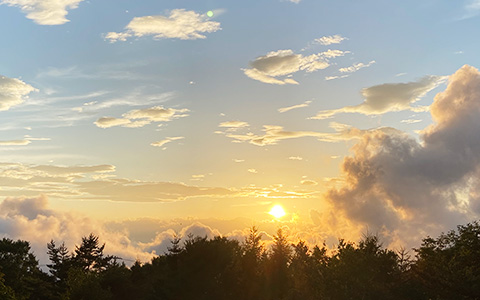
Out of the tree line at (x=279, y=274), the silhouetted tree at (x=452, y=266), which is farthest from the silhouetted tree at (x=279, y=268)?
the silhouetted tree at (x=452, y=266)

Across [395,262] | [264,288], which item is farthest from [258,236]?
[395,262]

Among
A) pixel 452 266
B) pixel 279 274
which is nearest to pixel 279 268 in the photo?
pixel 279 274

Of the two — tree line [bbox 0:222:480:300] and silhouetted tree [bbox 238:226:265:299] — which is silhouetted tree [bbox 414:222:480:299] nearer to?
tree line [bbox 0:222:480:300]

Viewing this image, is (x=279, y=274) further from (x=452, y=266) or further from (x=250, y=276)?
(x=452, y=266)

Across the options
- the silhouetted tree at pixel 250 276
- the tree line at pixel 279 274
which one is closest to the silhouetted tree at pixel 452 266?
the tree line at pixel 279 274

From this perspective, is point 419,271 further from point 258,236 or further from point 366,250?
point 258,236

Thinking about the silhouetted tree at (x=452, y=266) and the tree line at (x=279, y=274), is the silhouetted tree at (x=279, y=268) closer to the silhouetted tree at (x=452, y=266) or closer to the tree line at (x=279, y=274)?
the tree line at (x=279, y=274)

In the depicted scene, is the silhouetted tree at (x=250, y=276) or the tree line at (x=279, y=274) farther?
the silhouetted tree at (x=250, y=276)

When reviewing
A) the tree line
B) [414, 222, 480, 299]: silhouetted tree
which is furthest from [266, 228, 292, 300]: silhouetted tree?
[414, 222, 480, 299]: silhouetted tree

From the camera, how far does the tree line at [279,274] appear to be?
6242 cm

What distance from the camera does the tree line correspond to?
205ft

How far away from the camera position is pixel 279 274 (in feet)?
336

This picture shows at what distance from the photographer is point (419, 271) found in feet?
224

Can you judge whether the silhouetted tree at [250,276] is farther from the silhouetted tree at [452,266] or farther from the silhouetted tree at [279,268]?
the silhouetted tree at [452,266]
